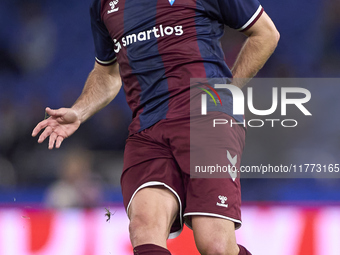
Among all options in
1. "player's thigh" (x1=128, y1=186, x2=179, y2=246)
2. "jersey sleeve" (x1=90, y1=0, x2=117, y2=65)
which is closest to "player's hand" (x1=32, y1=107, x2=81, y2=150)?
"jersey sleeve" (x1=90, y1=0, x2=117, y2=65)

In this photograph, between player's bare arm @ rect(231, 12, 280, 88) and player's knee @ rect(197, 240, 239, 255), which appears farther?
player's bare arm @ rect(231, 12, 280, 88)

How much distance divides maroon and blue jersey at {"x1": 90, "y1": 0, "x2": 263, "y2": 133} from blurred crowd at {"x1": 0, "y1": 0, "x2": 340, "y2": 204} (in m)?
2.17

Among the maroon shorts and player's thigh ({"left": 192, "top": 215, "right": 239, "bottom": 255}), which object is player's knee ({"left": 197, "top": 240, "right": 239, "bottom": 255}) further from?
the maroon shorts

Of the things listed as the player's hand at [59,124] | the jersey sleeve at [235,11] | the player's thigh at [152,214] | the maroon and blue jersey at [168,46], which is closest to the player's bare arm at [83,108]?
the player's hand at [59,124]

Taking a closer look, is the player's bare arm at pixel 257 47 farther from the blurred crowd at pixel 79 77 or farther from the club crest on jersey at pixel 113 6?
the blurred crowd at pixel 79 77

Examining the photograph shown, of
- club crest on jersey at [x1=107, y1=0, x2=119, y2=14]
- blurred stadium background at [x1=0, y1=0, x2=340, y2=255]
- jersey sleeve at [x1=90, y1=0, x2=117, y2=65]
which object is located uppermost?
club crest on jersey at [x1=107, y1=0, x2=119, y2=14]

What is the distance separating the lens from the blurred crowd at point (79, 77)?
4.34m

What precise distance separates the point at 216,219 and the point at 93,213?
5.20 feet

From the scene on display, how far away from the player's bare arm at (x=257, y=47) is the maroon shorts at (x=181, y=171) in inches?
13.7

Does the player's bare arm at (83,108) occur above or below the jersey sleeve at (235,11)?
below

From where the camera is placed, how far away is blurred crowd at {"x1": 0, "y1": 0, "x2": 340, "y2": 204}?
4.34 m

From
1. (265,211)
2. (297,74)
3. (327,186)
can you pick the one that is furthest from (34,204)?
(297,74)

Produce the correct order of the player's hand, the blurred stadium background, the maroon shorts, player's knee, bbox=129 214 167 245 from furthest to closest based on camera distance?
the blurred stadium background, the player's hand, the maroon shorts, player's knee, bbox=129 214 167 245

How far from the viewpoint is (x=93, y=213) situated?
10.8 ft
